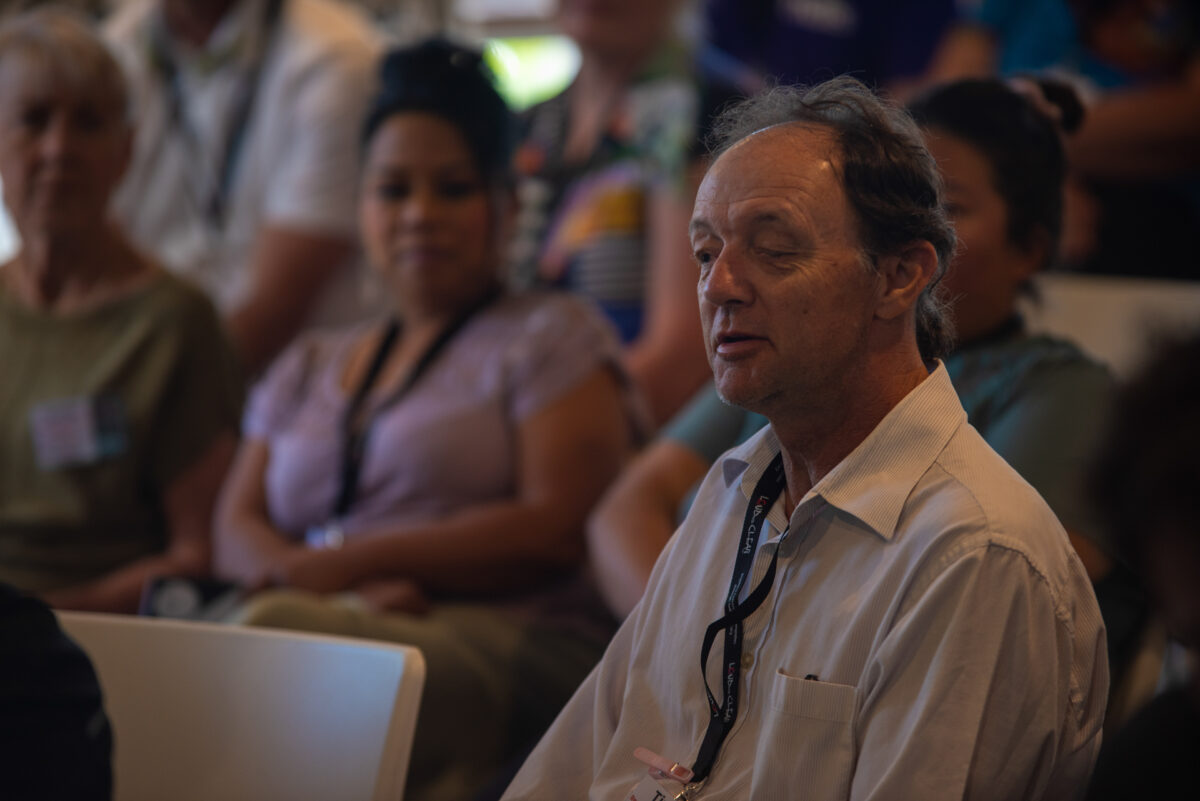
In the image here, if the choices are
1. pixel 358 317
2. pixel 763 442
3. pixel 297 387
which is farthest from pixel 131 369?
pixel 763 442

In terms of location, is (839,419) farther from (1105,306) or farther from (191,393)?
(191,393)

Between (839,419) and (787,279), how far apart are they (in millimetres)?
143

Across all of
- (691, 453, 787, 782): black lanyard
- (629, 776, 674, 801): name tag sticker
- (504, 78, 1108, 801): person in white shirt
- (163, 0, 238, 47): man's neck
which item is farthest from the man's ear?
(163, 0, 238, 47): man's neck

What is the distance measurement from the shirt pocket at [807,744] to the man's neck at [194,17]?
274 cm

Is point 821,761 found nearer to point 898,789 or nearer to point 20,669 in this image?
point 898,789

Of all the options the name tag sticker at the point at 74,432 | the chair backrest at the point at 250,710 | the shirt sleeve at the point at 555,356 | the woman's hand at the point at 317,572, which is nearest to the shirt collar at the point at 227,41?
the name tag sticker at the point at 74,432

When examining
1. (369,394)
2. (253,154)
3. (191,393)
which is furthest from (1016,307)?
(253,154)

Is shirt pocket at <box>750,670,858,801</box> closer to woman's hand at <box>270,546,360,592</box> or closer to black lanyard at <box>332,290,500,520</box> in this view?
woman's hand at <box>270,546,360,592</box>

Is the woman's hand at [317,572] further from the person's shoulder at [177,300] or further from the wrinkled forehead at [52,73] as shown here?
the wrinkled forehead at [52,73]

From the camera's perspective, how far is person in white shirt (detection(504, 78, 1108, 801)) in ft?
3.12

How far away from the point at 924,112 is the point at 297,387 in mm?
1329

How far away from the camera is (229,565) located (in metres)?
2.17

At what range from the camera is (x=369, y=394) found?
2223mm

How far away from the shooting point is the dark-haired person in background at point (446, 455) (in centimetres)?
182
